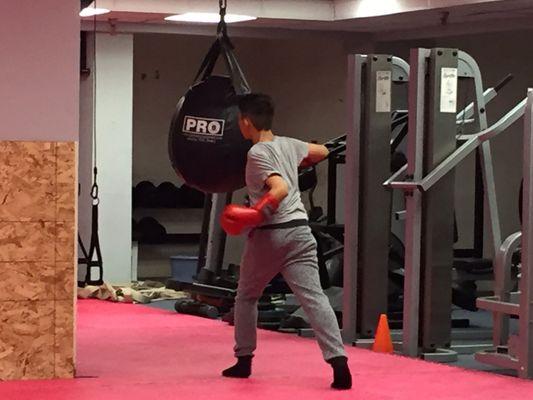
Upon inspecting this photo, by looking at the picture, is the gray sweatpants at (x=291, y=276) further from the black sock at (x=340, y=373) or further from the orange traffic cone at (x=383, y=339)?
the orange traffic cone at (x=383, y=339)

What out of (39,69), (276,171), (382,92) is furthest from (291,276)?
(382,92)

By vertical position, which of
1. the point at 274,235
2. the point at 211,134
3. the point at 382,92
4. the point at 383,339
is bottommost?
the point at 383,339

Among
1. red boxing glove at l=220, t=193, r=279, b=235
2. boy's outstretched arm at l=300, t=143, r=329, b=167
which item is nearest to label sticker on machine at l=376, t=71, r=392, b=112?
boy's outstretched arm at l=300, t=143, r=329, b=167

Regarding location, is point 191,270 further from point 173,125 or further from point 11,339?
point 11,339

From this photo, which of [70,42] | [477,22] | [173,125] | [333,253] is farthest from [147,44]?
[70,42]

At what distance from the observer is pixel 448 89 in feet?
26.4

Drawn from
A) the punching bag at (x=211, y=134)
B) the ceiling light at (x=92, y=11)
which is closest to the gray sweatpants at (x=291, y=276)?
the punching bag at (x=211, y=134)

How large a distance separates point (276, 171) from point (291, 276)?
57 centimetres

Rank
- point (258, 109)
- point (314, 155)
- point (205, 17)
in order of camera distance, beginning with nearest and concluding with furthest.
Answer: point (258, 109) → point (314, 155) → point (205, 17)

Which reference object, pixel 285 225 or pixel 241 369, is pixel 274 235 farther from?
pixel 241 369

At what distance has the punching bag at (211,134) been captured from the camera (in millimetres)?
8102

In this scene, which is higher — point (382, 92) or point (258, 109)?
point (382, 92)

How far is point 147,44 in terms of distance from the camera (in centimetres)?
1531

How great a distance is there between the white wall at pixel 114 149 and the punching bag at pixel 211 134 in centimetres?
455
